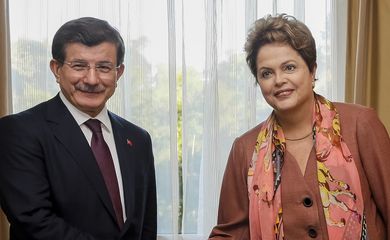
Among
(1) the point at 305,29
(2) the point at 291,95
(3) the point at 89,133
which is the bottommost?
(3) the point at 89,133

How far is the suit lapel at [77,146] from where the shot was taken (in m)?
1.72

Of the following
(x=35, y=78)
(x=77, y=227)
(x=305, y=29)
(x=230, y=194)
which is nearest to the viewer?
(x=77, y=227)

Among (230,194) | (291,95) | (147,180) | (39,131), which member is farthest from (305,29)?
(39,131)

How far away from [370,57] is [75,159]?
1.71m

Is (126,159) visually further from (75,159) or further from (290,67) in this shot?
(290,67)

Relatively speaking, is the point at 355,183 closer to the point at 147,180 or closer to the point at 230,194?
the point at 230,194

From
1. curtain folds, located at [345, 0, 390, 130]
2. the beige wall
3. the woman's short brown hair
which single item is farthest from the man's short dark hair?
the beige wall

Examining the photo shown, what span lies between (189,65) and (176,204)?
0.75 metres

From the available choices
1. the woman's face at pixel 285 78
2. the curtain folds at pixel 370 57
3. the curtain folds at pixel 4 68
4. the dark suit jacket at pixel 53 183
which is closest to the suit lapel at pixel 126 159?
the dark suit jacket at pixel 53 183

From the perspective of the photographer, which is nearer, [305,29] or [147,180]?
[305,29]

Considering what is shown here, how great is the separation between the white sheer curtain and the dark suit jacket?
91 centimetres

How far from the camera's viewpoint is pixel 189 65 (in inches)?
107

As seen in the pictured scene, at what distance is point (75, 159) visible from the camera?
1.72 meters

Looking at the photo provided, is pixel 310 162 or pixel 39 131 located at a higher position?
pixel 39 131
